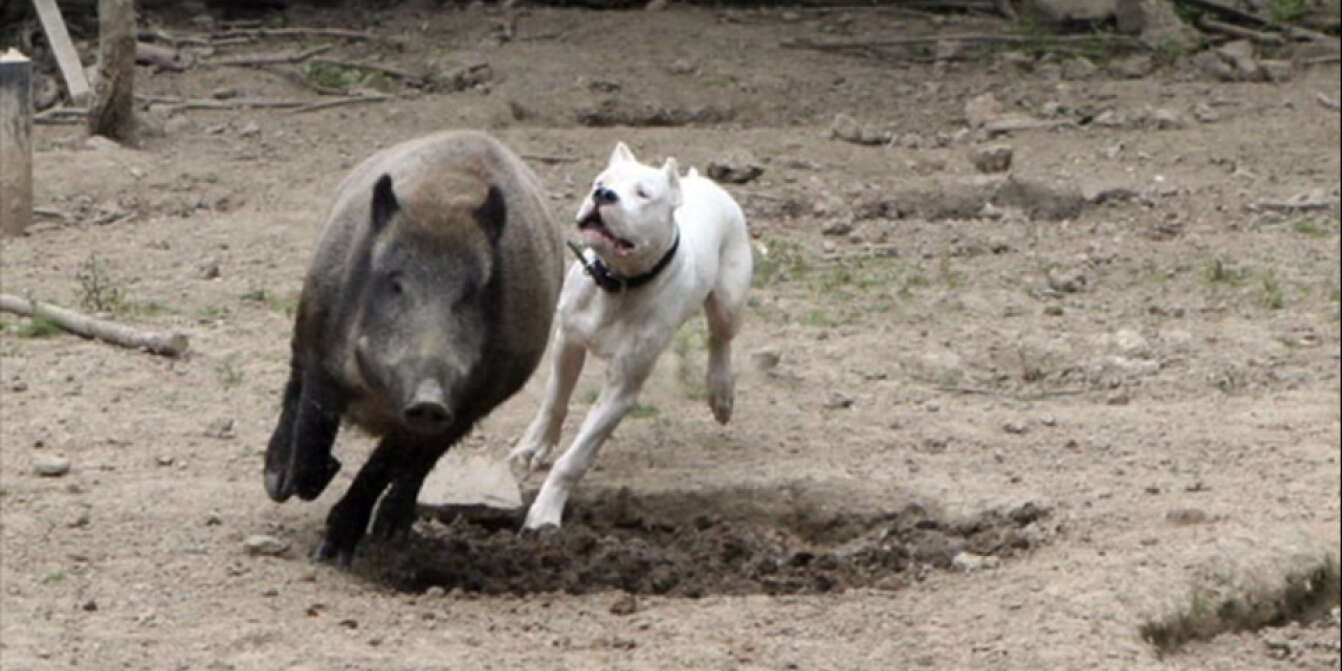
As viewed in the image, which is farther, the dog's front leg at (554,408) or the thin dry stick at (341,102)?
the thin dry stick at (341,102)

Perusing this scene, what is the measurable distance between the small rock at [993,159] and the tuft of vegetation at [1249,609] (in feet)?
22.0

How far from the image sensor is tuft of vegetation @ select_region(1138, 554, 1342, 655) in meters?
7.43

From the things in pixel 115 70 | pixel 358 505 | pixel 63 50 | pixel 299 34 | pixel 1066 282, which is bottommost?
pixel 299 34

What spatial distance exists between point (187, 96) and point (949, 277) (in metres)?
5.53

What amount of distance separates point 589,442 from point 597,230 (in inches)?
27.9

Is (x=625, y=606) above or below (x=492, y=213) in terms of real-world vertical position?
below

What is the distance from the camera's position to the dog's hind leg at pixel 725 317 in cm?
944

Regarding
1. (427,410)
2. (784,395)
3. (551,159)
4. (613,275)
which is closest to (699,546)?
(613,275)

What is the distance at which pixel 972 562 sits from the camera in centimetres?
818

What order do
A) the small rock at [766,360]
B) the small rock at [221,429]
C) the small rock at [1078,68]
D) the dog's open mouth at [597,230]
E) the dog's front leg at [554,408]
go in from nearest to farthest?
the dog's open mouth at [597,230]
the dog's front leg at [554,408]
the small rock at [221,429]
the small rock at [766,360]
the small rock at [1078,68]

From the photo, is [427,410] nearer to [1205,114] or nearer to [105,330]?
[105,330]

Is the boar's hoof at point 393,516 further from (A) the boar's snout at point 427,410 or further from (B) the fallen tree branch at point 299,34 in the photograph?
(B) the fallen tree branch at point 299,34

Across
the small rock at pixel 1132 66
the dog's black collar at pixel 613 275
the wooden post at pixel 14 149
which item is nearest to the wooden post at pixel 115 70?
the wooden post at pixel 14 149

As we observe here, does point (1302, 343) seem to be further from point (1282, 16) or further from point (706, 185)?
point (1282, 16)
